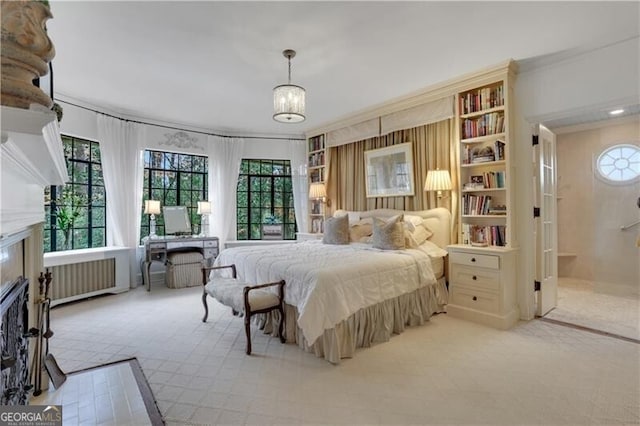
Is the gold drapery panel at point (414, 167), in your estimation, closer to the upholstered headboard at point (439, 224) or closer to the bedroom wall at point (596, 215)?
the upholstered headboard at point (439, 224)

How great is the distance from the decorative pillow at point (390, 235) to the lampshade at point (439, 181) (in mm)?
574

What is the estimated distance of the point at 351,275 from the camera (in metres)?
2.73

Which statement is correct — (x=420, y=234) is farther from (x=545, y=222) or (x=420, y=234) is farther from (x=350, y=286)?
(x=350, y=286)

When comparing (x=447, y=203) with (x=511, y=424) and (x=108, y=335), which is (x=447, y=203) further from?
(x=108, y=335)

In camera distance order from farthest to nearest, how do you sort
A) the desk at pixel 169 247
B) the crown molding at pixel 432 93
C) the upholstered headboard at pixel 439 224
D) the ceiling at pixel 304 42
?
the desk at pixel 169 247 < the upholstered headboard at pixel 439 224 < the crown molding at pixel 432 93 < the ceiling at pixel 304 42

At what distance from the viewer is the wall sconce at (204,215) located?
17.8 ft

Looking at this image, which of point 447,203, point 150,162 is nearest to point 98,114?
point 150,162

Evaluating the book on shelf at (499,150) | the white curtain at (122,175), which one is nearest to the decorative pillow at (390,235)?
the book on shelf at (499,150)

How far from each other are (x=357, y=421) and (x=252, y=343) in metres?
1.38

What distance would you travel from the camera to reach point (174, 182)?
566 cm

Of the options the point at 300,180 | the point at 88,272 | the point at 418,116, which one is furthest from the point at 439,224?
the point at 88,272

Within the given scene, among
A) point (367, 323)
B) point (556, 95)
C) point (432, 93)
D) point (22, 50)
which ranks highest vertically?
point (432, 93)

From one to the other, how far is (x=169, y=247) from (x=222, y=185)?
1495 millimetres

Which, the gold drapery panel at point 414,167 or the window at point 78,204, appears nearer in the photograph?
the gold drapery panel at point 414,167
